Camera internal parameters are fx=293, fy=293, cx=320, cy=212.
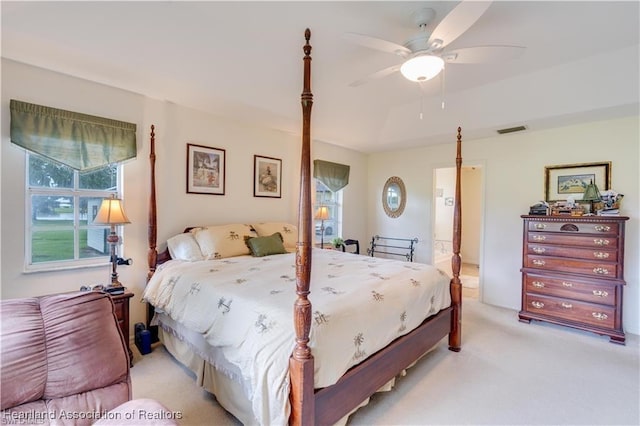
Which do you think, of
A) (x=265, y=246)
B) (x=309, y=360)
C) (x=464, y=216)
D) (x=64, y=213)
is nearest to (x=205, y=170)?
(x=265, y=246)

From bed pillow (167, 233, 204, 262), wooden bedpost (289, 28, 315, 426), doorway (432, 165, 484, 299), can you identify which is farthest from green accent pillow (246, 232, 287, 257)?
doorway (432, 165, 484, 299)

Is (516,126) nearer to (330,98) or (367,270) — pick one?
(330,98)

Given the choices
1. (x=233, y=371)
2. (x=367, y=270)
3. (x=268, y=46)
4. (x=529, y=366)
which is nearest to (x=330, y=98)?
(x=268, y=46)

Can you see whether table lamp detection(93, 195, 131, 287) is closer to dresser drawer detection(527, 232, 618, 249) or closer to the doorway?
dresser drawer detection(527, 232, 618, 249)

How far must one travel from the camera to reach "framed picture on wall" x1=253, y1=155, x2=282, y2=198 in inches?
158

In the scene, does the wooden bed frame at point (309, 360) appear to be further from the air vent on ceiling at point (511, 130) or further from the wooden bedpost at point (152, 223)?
the air vent on ceiling at point (511, 130)

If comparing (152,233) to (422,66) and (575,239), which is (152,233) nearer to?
(422,66)

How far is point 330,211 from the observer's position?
17.3 feet

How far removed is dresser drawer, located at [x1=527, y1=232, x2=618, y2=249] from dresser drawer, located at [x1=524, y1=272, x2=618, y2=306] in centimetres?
40

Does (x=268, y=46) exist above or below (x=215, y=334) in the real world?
above

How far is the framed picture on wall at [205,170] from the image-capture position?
11.1 feet

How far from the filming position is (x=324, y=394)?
157 centimetres

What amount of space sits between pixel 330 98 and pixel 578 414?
3.66 m

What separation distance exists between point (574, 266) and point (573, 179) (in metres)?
1.11
